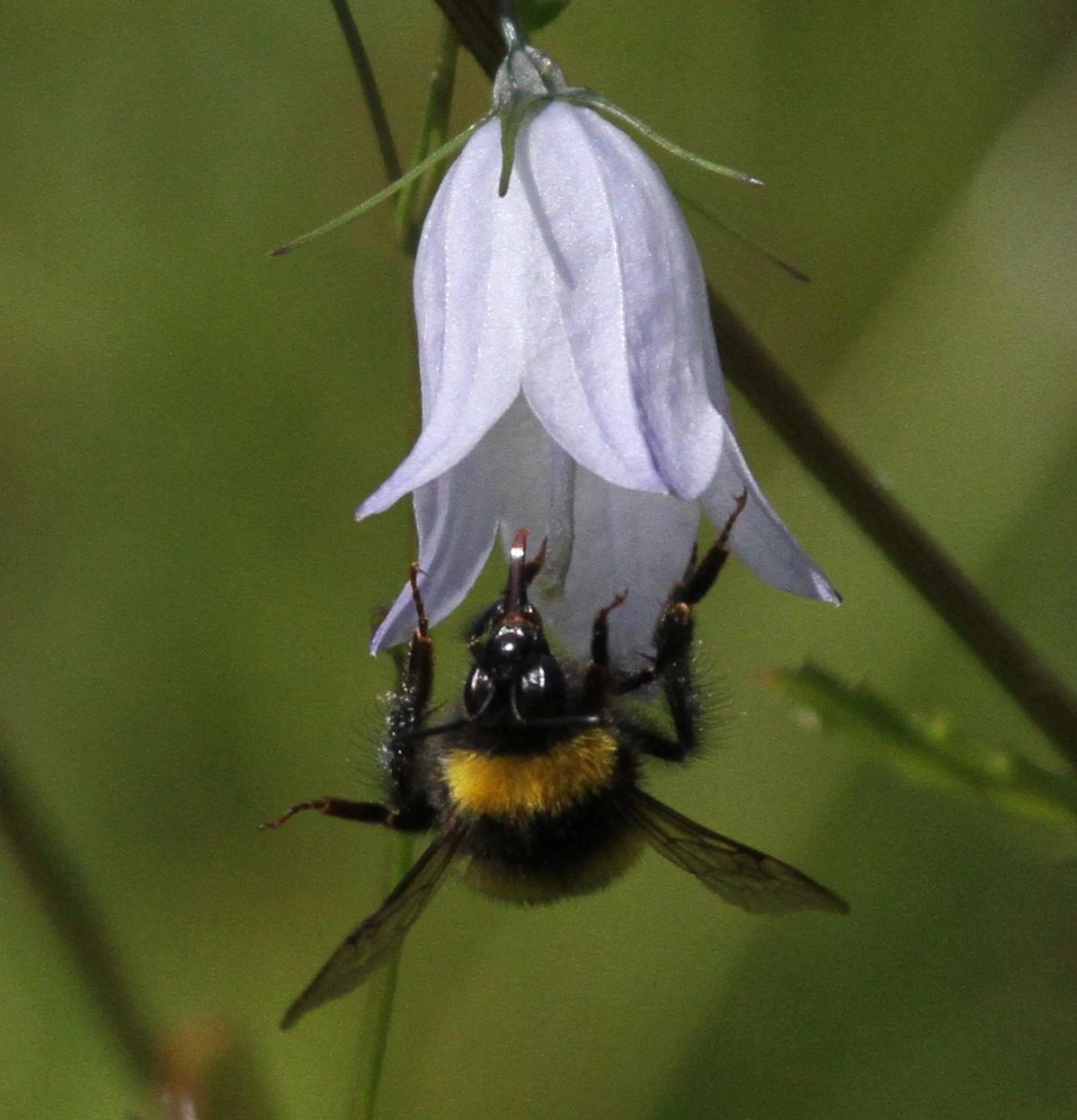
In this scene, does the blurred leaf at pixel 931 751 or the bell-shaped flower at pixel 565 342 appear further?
the bell-shaped flower at pixel 565 342

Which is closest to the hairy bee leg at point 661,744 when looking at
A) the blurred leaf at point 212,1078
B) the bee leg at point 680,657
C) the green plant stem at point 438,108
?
the bee leg at point 680,657

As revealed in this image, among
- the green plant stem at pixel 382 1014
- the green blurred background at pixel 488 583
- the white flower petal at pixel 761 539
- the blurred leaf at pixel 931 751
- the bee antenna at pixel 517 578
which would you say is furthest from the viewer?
the green blurred background at pixel 488 583

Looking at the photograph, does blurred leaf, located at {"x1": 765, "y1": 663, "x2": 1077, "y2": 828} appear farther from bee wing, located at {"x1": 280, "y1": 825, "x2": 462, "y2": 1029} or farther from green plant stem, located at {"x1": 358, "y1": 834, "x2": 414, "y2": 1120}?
green plant stem, located at {"x1": 358, "y1": 834, "x2": 414, "y2": 1120}

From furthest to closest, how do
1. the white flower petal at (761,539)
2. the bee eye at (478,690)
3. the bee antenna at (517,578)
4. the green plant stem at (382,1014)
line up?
the green plant stem at (382,1014) < the bee eye at (478,690) < the bee antenna at (517,578) < the white flower petal at (761,539)

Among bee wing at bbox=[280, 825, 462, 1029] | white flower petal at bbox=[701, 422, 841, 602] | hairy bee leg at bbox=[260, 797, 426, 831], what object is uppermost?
white flower petal at bbox=[701, 422, 841, 602]

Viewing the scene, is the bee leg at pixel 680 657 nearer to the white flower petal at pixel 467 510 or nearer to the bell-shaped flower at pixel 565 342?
the bell-shaped flower at pixel 565 342

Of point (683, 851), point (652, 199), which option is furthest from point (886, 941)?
point (652, 199)

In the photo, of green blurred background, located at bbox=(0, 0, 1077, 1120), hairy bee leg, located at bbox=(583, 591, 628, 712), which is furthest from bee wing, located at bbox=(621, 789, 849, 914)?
green blurred background, located at bbox=(0, 0, 1077, 1120)
